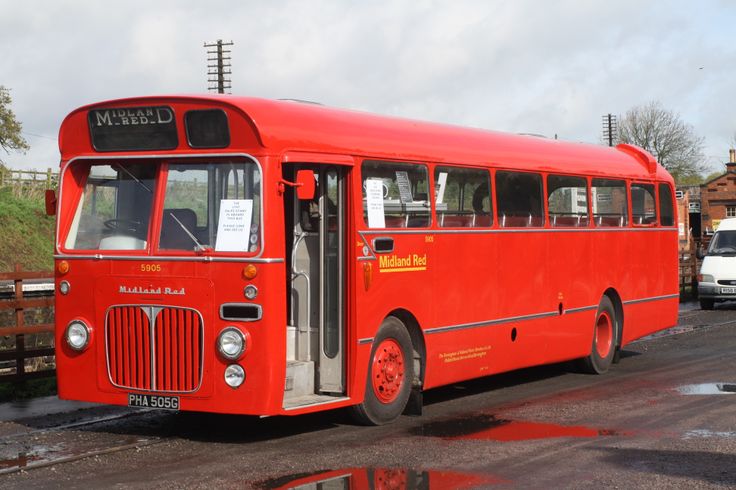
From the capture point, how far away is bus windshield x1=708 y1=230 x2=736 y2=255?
94.1ft

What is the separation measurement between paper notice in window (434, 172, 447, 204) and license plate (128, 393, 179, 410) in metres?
3.62

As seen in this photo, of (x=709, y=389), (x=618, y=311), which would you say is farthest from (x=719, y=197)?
(x=709, y=389)

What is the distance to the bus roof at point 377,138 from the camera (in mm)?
10234

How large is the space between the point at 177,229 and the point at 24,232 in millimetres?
40763

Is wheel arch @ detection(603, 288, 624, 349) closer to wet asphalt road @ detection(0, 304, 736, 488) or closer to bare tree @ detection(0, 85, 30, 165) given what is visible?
wet asphalt road @ detection(0, 304, 736, 488)

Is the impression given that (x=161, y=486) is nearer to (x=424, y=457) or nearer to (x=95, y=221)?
(x=424, y=457)

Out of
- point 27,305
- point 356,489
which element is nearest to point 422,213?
point 356,489

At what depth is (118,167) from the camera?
10750mm

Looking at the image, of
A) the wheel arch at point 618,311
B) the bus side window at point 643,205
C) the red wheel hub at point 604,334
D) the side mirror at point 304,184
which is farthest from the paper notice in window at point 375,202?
the bus side window at point 643,205

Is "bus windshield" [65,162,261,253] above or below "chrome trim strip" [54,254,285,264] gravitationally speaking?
above

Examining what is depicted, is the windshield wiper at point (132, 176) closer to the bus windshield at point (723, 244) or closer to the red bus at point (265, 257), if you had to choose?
the red bus at point (265, 257)

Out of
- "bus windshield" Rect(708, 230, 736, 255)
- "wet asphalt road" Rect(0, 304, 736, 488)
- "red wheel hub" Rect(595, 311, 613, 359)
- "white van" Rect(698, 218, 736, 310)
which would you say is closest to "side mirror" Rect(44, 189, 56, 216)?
"wet asphalt road" Rect(0, 304, 736, 488)

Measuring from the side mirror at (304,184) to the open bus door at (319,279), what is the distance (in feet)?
Answer: 1.75

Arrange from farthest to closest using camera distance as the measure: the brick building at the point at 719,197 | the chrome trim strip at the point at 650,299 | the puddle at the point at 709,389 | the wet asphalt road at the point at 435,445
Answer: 1. the brick building at the point at 719,197
2. the chrome trim strip at the point at 650,299
3. the puddle at the point at 709,389
4. the wet asphalt road at the point at 435,445
